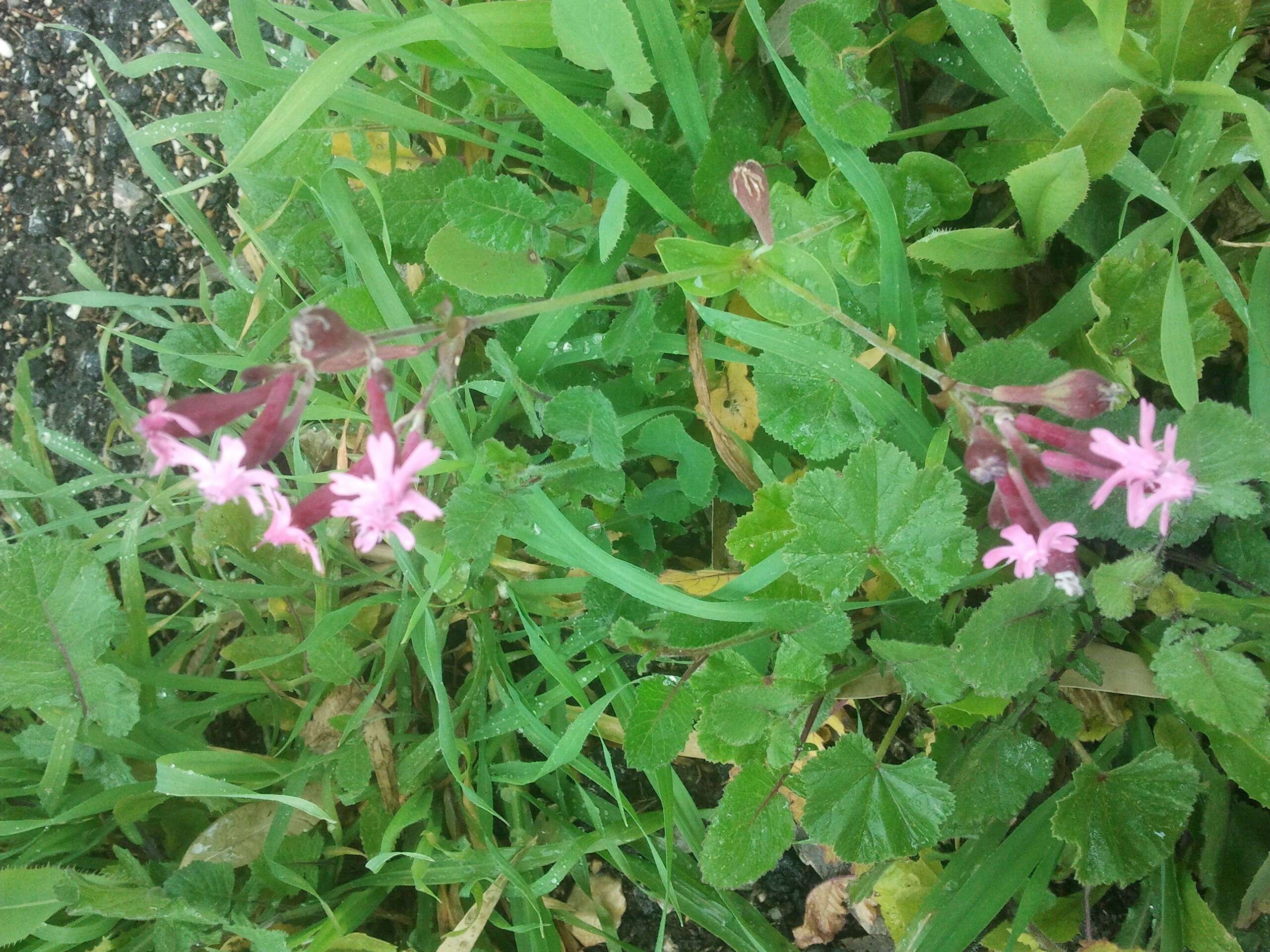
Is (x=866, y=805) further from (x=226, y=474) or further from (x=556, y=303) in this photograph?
(x=226, y=474)

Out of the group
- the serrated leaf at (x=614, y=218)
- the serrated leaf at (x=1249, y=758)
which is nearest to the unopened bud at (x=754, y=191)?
the serrated leaf at (x=614, y=218)

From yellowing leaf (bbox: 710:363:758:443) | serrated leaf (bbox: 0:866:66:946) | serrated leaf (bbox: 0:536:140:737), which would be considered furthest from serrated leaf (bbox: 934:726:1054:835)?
serrated leaf (bbox: 0:866:66:946)

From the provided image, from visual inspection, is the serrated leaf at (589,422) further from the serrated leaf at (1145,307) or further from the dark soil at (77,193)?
the dark soil at (77,193)

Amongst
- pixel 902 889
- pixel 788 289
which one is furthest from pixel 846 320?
pixel 902 889

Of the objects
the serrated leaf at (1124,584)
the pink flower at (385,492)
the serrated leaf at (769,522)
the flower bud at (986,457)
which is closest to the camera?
the pink flower at (385,492)

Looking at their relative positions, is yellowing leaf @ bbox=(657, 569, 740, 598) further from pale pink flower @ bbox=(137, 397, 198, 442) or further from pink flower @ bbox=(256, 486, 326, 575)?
pale pink flower @ bbox=(137, 397, 198, 442)

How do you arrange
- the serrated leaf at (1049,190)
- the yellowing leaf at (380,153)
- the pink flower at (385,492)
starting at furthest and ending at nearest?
1. the yellowing leaf at (380,153)
2. the serrated leaf at (1049,190)
3. the pink flower at (385,492)

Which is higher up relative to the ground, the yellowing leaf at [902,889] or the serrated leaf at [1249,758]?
the serrated leaf at [1249,758]
